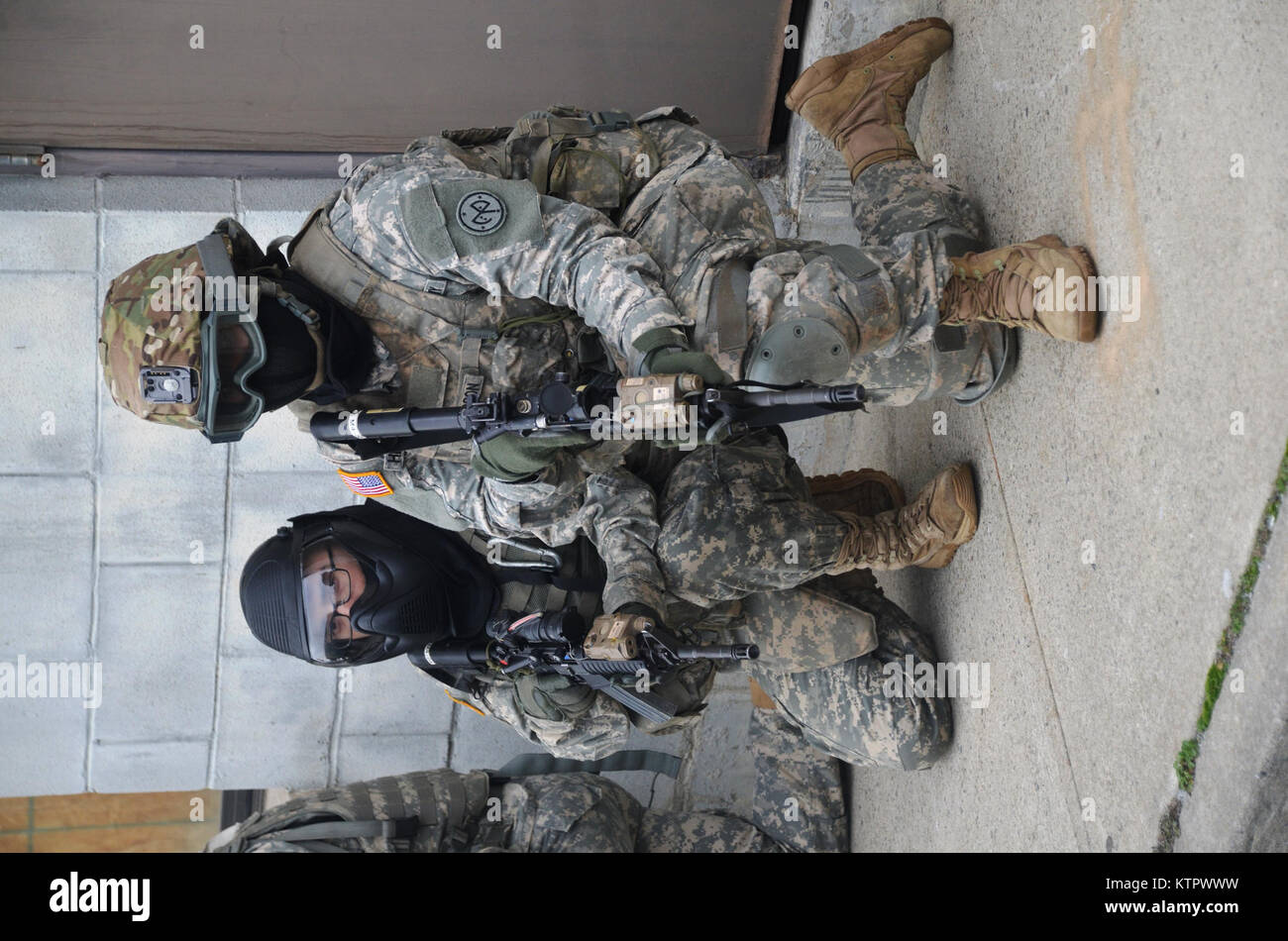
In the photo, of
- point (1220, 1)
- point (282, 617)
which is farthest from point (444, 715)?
point (1220, 1)

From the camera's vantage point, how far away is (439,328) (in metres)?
2.94

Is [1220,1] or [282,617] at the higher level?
[1220,1]

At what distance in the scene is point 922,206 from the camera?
9.89 feet

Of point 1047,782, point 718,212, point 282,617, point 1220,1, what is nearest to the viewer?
point 1220,1

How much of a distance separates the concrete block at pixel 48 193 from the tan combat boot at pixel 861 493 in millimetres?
3074

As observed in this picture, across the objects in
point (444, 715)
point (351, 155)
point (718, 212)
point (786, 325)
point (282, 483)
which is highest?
point (351, 155)

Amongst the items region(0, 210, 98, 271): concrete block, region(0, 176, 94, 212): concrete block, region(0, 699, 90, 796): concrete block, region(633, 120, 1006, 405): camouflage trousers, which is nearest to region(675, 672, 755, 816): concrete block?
region(633, 120, 1006, 405): camouflage trousers

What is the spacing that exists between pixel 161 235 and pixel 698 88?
230 centimetres

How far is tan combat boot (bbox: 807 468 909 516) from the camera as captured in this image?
3.65m

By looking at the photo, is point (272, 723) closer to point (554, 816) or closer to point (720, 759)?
point (554, 816)

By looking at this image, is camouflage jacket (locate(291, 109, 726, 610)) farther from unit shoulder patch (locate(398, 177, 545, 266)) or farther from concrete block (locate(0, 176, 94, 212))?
concrete block (locate(0, 176, 94, 212))

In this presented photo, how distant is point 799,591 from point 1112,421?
3.98ft

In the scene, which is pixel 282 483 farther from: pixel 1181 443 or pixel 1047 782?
pixel 1181 443

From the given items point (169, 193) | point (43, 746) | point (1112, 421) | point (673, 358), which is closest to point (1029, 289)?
point (1112, 421)
